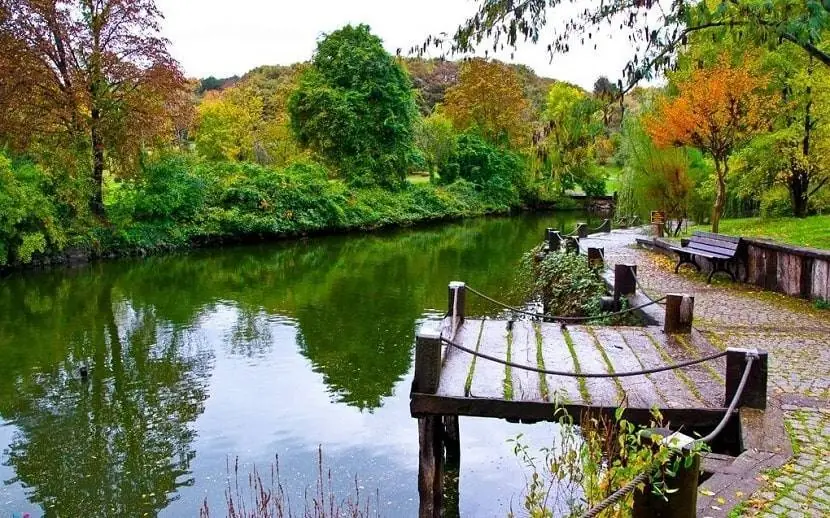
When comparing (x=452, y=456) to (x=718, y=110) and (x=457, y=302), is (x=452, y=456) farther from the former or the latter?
(x=718, y=110)

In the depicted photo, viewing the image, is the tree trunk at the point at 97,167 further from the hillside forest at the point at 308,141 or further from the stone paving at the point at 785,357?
the stone paving at the point at 785,357

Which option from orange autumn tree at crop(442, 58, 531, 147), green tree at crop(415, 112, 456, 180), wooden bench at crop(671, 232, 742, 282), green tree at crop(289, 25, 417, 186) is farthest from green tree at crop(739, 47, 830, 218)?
orange autumn tree at crop(442, 58, 531, 147)

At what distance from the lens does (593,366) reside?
23.6ft

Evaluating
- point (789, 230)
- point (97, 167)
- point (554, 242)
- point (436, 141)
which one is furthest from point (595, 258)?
point (436, 141)

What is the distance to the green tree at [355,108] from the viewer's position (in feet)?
129

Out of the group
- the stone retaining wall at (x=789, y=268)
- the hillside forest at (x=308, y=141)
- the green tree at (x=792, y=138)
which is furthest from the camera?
the green tree at (x=792, y=138)

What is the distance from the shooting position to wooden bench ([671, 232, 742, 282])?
1334cm

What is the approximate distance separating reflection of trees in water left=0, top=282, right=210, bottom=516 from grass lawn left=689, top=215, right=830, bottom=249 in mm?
13080

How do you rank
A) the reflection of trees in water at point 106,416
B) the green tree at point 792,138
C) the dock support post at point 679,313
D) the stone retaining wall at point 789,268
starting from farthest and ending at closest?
the green tree at point 792,138 → the stone retaining wall at point 789,268 → the dock support post at point 679,313 → the reflection of trees in water at point 106,416

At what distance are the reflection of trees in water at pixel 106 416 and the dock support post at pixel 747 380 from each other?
588 centimetres

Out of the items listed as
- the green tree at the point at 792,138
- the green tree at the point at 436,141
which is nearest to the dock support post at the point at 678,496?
the green tree at the point at 792,138

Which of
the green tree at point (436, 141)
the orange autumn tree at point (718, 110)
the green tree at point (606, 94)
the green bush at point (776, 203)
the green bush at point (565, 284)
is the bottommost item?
the green bush at point (565, 284)

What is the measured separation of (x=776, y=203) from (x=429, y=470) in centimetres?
2237

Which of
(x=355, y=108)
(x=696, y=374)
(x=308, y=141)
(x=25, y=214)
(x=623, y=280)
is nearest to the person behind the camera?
(x=696, y=374)
